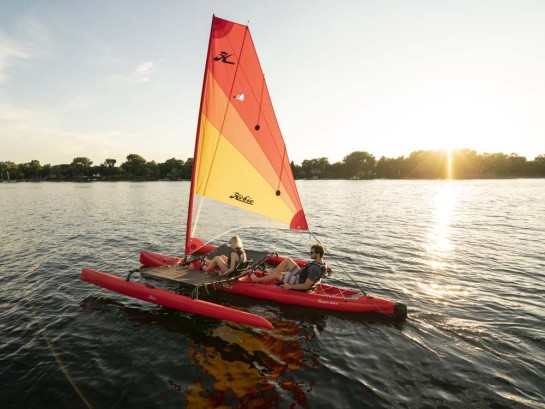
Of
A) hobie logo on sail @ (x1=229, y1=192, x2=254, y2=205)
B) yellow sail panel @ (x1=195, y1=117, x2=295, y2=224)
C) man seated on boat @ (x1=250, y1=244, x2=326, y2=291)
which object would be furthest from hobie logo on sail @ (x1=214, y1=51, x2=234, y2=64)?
man seated on boat @ (x1=250, y1=244, x2=326, y2=291)

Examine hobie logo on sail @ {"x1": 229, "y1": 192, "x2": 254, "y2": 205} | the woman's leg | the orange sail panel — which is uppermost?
the orange sail panel

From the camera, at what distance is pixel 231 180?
12.6 meters

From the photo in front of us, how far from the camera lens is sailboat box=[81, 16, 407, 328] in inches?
445

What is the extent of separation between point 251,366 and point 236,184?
6.56 meters

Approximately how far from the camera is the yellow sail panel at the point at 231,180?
12219mm

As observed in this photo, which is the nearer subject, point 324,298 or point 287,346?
point 287,346

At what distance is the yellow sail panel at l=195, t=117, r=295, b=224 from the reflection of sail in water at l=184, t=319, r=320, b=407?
457 cm

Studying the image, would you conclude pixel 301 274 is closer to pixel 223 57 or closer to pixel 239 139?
pixel 239 139

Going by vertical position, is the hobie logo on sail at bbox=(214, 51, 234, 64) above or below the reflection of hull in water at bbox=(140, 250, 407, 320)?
above

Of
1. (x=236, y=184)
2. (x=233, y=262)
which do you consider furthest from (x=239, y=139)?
(x=233, y=262)

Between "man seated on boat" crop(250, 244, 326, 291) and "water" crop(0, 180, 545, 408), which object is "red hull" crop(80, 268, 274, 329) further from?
→ "man seated on boat" crop(250, 244, 326, 291)

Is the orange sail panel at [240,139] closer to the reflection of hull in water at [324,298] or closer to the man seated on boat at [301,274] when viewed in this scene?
the man seated on boat at [301,274]

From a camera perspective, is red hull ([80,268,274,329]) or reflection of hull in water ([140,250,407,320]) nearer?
red hull ([80,268,274,329])

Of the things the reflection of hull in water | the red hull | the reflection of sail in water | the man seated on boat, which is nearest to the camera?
the reflection of sail in water
